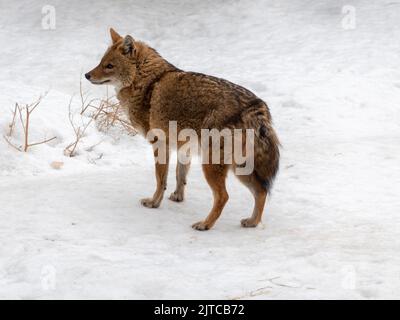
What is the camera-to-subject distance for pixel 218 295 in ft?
14.1

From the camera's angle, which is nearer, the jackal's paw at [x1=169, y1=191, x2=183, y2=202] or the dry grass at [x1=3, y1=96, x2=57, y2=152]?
the jackal's paw at [x1=169, y1=191, x2=183, y2=202]

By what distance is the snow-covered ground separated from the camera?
4.59m

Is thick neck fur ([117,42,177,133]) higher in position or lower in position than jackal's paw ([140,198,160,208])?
higher

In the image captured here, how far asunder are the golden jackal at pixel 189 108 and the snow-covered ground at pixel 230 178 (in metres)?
0.33

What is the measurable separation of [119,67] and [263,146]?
1912mm

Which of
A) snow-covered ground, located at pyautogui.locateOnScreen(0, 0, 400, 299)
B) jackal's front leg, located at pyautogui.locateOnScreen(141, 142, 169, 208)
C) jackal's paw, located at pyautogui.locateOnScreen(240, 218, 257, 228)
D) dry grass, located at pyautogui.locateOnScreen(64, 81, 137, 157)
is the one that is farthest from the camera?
dry grass, located at pyautogui.locateOnScreen(64, 81, 137, 157)

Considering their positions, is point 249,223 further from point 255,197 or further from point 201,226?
point 201,226

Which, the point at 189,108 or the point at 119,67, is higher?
the point at 119,67

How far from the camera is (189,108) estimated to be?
230 inches

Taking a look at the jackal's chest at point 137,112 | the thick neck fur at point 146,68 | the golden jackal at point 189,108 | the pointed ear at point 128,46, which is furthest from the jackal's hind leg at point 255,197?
the pointed ear at point 128,46

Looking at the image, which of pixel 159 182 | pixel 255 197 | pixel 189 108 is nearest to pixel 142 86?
pixel 189 108

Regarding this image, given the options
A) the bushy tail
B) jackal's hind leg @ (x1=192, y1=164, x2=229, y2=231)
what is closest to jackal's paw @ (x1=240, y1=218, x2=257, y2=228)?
jackal's hind leg @ (x1=192, y1=164, x2=229, y2=231)

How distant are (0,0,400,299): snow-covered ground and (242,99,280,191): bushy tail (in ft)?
1.85

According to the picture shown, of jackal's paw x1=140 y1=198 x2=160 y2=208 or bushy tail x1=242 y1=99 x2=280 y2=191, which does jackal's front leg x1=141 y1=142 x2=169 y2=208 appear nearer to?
jackal's paw x1=140 y1=198 x2=160 y2=208
